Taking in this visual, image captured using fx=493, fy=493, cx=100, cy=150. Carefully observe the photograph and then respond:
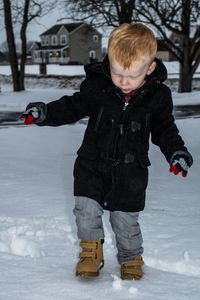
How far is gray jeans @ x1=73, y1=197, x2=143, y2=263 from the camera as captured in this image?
2.71 metres

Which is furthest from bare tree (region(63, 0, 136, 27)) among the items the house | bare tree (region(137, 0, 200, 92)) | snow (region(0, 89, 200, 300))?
the house

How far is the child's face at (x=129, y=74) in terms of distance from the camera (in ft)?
7.88

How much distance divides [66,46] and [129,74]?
229ft

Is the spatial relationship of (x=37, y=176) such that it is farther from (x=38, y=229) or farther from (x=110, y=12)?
(x=110, y=12)

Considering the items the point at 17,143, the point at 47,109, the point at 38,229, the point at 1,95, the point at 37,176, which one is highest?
the point at 47,109

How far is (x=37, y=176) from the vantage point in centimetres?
539

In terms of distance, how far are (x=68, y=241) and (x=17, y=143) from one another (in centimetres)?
497

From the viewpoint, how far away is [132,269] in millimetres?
2809

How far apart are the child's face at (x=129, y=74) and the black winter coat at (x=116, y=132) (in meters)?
0.06

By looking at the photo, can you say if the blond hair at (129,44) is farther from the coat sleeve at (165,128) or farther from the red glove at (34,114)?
the red glove at (34,114)

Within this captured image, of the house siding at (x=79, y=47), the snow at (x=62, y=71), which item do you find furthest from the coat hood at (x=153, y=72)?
the house siding at (x=79, y=47)

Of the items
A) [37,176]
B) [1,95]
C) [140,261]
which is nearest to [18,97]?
[1,95]

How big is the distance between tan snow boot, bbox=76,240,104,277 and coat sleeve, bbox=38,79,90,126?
709 millimetres

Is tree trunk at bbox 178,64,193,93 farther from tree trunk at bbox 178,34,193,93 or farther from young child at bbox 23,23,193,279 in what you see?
young child at bbox 23,23,193,279
